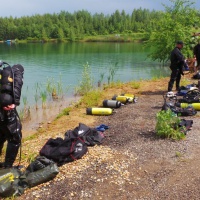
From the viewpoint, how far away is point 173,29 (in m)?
20.8

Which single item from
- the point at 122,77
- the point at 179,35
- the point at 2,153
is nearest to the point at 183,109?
the point at 2,153

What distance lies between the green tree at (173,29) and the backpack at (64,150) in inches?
629

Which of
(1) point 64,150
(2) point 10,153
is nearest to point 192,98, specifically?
(1) point 64,150

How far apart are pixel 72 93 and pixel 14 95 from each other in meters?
10.2

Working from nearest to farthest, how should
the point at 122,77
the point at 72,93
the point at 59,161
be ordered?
the point at 59,161, the point at 72,93, the point at 122,77

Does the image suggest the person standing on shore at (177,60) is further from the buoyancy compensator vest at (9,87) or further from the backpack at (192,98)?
the buoyancy compensator vest at (9,87)

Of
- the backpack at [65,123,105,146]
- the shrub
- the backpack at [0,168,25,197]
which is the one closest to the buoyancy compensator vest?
the backpack at [0,168,25,197]

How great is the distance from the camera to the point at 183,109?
8.11 m

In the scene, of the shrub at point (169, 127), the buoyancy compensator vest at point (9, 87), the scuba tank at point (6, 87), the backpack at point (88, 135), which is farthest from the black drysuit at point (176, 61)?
the scuba tank at point (6, 87)

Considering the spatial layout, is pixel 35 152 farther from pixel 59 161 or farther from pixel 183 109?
pixel 183 109

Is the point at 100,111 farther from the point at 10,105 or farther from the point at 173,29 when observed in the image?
the point at 173,29

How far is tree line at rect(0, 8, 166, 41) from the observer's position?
109887 millimetres

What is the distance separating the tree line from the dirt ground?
91691 mm

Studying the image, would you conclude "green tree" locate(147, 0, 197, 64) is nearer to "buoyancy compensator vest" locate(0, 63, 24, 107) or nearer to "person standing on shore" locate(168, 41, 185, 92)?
"person standing on shore" locate(168, 41, 185, 92)
